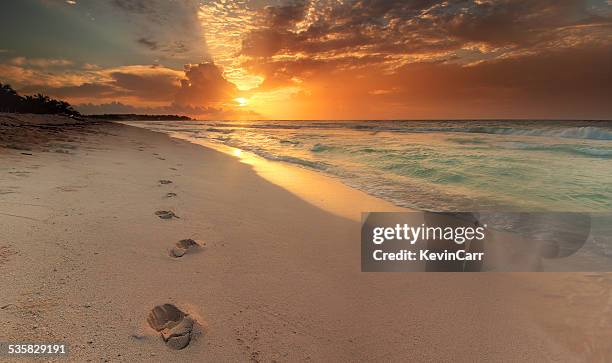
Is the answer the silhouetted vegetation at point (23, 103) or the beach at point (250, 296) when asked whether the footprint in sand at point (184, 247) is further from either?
the silhouetted vegetation at point (23, 103)

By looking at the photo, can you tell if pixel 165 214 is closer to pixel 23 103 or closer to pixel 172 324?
pixel 172 324

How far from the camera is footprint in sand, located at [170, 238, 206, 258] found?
326cm

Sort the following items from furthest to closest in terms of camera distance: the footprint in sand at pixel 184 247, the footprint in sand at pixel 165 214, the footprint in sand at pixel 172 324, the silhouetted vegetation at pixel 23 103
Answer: the silhouetted vegetation at pixel 23 103 < the footprint in sand at pixel 165 214 < the footprint in sand at pixel 184 247 < the footprint in sand at pixel 172 324

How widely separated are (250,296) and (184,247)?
1.20 meters

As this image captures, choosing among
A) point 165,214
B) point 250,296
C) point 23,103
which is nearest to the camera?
point 250,296

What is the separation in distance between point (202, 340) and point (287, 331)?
57 cm

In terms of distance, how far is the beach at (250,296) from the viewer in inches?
80.4

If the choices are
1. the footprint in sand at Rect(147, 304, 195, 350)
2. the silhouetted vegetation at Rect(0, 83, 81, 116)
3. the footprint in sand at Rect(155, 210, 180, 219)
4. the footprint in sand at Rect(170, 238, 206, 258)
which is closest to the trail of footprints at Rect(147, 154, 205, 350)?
the footprint in sand at Rect(147, 304, 195, 350)

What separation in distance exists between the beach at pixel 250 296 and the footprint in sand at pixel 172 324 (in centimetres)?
4

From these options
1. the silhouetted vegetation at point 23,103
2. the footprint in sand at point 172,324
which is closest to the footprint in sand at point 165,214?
the footprint in sand at point 172,324

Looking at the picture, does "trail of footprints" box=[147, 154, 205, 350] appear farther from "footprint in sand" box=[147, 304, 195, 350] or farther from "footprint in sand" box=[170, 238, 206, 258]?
"footprint in sand" box=[170, 238, 206, 258]

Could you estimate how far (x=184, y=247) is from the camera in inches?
135

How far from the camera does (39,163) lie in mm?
6562

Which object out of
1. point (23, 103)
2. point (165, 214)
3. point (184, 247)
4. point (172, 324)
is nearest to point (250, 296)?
point (172, 324)
